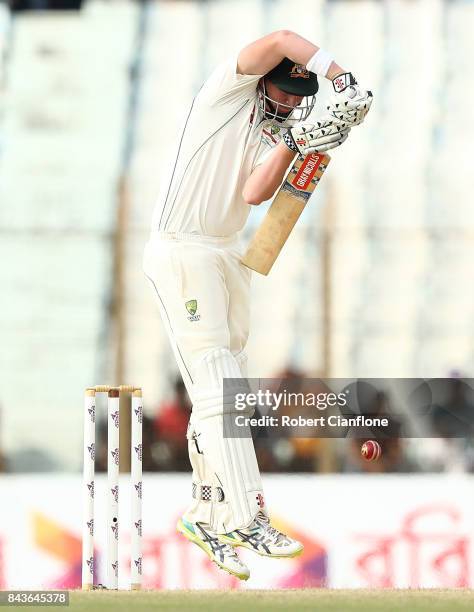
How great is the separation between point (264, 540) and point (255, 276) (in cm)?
405

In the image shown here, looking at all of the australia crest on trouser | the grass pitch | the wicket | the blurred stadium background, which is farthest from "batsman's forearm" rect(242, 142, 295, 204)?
the blurred stadium background

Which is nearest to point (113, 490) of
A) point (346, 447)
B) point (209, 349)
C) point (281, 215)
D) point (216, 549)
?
point (216, 549)

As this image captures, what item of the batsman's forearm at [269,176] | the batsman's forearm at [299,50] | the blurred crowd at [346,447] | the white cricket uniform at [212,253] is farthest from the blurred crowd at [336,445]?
the batsman's forearm at [299,50]

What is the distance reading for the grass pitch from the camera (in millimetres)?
3428

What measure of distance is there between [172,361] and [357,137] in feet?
5.30

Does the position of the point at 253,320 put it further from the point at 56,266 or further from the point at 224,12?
the point at 224,12

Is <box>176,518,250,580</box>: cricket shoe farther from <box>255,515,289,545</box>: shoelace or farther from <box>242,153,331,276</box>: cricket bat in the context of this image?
<box>242,153,331,276</box>: cricket bat

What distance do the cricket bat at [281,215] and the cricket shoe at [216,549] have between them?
69cm

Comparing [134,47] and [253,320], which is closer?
[253,320]

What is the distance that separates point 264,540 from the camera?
12.0 ft

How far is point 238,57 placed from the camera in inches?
145

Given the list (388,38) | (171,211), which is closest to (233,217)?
(171,211)

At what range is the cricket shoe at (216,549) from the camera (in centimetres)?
371

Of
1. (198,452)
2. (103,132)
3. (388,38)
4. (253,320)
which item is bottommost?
(198,452)
